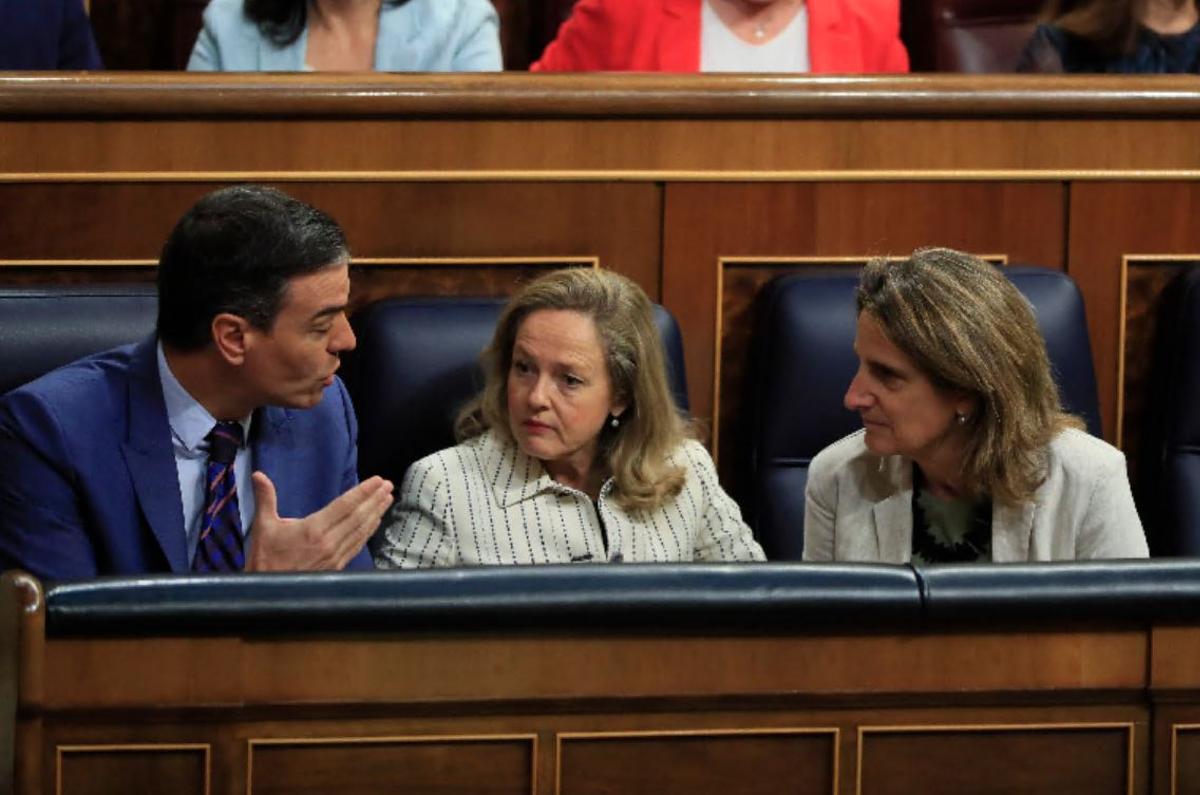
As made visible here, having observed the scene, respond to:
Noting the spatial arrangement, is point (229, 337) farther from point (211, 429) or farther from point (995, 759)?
point (995, 759)

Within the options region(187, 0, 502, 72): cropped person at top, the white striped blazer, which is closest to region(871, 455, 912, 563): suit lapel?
the white striped blazer

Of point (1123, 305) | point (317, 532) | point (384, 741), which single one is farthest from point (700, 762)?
point (1123, 305)

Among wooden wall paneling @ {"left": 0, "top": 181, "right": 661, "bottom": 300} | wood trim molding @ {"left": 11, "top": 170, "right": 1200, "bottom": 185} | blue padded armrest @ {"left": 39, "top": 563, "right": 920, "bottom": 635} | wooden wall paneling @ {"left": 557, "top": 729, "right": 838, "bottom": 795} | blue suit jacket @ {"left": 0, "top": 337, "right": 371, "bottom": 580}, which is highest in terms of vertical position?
wood trim molding @ {"left": 11, "top": 170, "right": 1200, "bottom": 185}

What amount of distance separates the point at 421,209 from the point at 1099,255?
1.88ft

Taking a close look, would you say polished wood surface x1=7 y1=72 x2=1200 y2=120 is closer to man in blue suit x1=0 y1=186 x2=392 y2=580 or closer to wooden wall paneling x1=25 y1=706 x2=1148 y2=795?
man in blue suit x1=0 y1=186 x2=392 y2=580

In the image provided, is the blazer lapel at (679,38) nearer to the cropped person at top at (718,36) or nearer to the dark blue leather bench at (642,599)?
the cropped person at top at (718,36)

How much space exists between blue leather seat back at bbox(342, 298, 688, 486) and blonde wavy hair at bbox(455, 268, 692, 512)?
3 cm

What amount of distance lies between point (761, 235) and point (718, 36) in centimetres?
26

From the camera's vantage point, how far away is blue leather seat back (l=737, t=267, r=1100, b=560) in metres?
1.66

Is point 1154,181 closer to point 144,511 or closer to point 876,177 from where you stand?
point 876,177

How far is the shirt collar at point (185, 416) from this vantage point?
139 cm

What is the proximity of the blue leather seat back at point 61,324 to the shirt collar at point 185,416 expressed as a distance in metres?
0.15

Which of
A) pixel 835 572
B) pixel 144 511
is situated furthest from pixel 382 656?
pixel 144 511

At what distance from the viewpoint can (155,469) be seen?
53.0 inches
